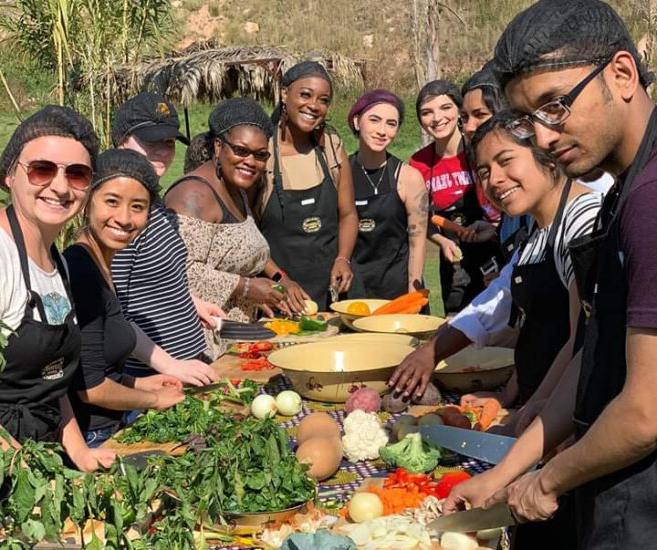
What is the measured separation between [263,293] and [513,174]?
2066 millimetres

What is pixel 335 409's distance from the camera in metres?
3.69

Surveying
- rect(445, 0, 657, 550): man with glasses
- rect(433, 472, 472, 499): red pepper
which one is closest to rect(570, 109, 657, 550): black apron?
rect(445, 0, 657, 550): man with glasses

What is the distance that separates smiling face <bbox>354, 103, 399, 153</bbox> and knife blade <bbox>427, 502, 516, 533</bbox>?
13.5 feet

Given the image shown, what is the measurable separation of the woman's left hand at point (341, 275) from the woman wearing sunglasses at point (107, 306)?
7.57 feet

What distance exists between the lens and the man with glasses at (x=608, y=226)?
5.76 ft

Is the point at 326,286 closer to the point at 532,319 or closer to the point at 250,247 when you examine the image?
the point at 250,247

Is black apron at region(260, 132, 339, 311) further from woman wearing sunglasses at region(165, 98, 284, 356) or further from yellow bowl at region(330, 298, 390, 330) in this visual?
yellow bowl at region(330, 298, 390, 330)

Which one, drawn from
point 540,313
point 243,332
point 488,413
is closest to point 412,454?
point 488,413

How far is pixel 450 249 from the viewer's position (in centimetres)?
650

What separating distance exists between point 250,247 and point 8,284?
2.45m

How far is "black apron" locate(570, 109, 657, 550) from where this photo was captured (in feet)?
6.14

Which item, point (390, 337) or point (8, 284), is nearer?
point (8, 284)

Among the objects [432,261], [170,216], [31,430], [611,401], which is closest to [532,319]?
[611,401]

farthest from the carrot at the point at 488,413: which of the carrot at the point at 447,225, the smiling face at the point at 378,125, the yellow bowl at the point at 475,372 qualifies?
the smiling face at the point at 378,125
